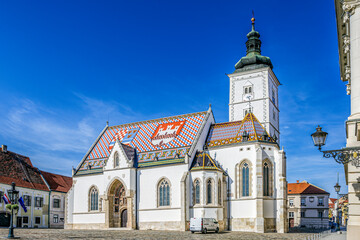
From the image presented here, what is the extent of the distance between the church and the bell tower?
0.17 metres

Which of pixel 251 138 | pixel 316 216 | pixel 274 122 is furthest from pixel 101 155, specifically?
pixel 316 216

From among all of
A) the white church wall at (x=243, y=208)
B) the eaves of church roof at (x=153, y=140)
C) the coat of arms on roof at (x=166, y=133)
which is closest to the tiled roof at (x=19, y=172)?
the eaves of church roof at (x=153, y=140)

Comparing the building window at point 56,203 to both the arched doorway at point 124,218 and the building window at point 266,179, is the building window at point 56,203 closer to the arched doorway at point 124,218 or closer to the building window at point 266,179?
the arched doorway at point 124,218

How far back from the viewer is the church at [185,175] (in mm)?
39719

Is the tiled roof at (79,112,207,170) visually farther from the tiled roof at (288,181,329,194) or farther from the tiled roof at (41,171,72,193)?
the tiled roof at (288,181,329,194)

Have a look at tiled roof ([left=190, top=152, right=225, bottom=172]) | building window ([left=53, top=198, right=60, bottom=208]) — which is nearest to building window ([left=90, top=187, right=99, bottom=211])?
building window ([left=53, top=198, right=60, bottom=208])

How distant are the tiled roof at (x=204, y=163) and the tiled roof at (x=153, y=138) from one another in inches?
67.0

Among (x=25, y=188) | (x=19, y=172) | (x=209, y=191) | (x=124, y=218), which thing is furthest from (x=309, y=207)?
(x=19, y=172)

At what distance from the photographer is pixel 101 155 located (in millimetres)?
50219

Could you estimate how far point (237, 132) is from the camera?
43094mm

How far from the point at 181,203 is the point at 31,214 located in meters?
23.4

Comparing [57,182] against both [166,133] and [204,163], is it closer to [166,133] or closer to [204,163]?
[166,133]

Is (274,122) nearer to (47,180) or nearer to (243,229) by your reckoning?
(243,229)

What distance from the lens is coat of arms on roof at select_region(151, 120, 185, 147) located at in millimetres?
46438
